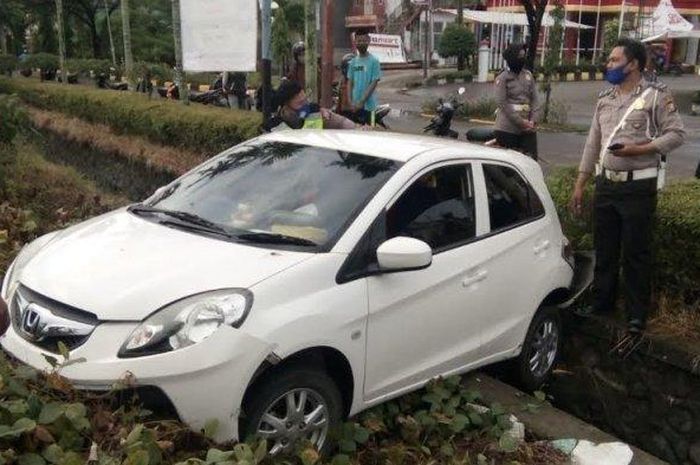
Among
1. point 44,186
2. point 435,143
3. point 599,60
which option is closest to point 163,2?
point 599,60

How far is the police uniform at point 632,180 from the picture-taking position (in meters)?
4.71

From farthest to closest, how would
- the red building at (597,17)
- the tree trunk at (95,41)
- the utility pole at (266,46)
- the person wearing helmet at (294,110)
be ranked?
1. the red building at (597,17)
2. the tree trunk at (95,41)
3. the utility pole at (266,46)
4. the person wearing helmet at (294,110)

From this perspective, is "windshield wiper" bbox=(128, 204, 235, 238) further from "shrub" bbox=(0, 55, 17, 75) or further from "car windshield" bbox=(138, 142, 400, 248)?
"shrub" bbox=(0, 55, 17, 75)

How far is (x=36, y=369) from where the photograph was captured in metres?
3.15

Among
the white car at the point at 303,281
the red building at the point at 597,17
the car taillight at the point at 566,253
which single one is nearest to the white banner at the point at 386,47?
the red building at the point at 597,17

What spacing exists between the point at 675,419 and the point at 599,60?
35.6 m

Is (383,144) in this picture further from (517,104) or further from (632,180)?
(517,104)

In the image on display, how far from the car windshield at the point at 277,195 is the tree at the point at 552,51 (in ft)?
43.1

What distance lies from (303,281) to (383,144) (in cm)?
129

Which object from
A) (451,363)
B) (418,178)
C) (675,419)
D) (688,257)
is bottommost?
(675,419)

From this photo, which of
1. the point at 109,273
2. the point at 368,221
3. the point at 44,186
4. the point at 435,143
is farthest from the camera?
the point at 44,186

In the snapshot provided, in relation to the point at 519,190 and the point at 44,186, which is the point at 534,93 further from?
the point at 44,186

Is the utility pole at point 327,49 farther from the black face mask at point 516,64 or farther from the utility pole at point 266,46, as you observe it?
the black face mask at point 516,64

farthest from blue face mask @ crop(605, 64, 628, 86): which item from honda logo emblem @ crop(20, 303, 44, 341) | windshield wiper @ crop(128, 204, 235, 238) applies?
honda logo emblem @ crop(20, 303, 44, 341)
